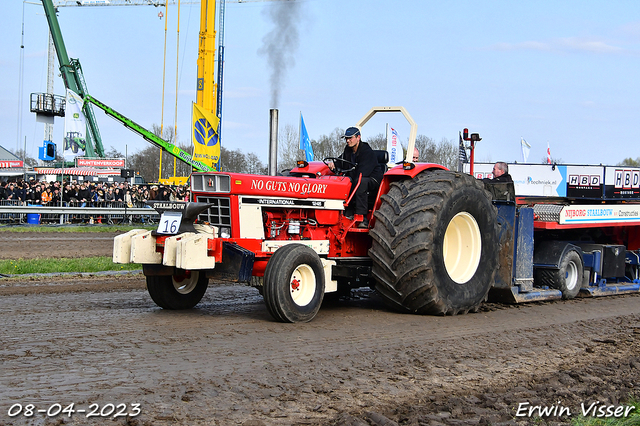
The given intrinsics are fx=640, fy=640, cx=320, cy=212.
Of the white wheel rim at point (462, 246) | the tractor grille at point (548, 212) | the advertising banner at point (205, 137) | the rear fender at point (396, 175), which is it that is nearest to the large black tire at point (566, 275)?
the tractor grille at point (548, 212)

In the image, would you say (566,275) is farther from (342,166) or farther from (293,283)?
(293,283)

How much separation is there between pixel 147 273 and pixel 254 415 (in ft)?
12.1

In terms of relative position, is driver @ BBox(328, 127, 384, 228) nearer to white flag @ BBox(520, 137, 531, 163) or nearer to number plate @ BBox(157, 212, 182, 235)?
number plate @ BBox(157, 212, 182, 235)

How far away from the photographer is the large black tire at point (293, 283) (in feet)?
20.8

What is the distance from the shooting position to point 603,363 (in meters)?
5.34

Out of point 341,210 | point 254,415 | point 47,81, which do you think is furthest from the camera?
point 47,81

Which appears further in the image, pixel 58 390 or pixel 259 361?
pixel 259 361

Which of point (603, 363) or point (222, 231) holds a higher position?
point (222, 231)

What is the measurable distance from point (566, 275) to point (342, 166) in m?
4.02

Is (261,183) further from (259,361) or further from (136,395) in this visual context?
(136,395)

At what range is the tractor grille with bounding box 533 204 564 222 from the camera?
365 inches

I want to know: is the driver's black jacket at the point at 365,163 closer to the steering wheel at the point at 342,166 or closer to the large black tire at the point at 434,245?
the steering wheel at the point at 342,166

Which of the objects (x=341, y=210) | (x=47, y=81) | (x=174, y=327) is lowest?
(x=174, y=327)

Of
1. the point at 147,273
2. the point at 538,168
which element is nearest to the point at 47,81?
the point at 538,168
